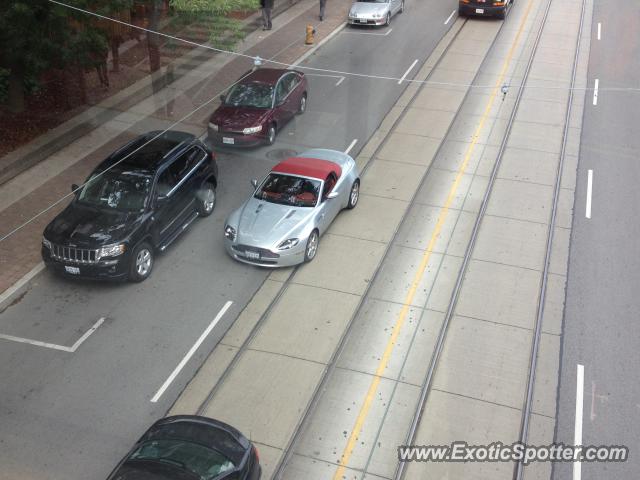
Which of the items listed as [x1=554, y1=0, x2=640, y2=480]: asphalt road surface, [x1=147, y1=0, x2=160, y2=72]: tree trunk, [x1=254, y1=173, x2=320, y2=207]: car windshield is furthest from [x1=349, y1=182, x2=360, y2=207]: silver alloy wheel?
[x1=147, y1=0, x2=160, y2=72]: tree trunk

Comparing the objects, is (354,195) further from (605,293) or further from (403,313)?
(605,293)

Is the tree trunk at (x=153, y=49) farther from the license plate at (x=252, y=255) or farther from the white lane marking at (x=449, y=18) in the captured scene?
the white lane marking at (x=449, y=18)

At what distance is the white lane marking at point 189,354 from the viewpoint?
415 inches

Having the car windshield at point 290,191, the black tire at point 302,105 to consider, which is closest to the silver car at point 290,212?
the car windshield at point 290,191

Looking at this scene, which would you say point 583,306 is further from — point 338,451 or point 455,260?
point 338,451

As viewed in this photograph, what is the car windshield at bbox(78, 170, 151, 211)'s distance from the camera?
13.3 meters

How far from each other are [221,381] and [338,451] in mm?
2347

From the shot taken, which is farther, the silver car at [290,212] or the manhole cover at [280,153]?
the manhole cover at [280,153]

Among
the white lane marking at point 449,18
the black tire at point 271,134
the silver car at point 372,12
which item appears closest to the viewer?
the black tire at point 271,134

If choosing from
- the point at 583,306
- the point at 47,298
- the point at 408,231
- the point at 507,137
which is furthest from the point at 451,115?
the point at 47,298

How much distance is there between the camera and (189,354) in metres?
11.3

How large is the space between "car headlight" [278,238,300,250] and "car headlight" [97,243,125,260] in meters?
2.98

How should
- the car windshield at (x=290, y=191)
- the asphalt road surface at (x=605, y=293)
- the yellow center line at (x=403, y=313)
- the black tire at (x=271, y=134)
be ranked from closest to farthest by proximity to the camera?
the yellow center line at (x=403, y=313) < the asphalt road surface at (x=605, y=293) < the car windshield at (x=290, y=191) < the black tire at (x=271, y=134)

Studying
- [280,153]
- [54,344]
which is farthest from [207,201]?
[54,344]
